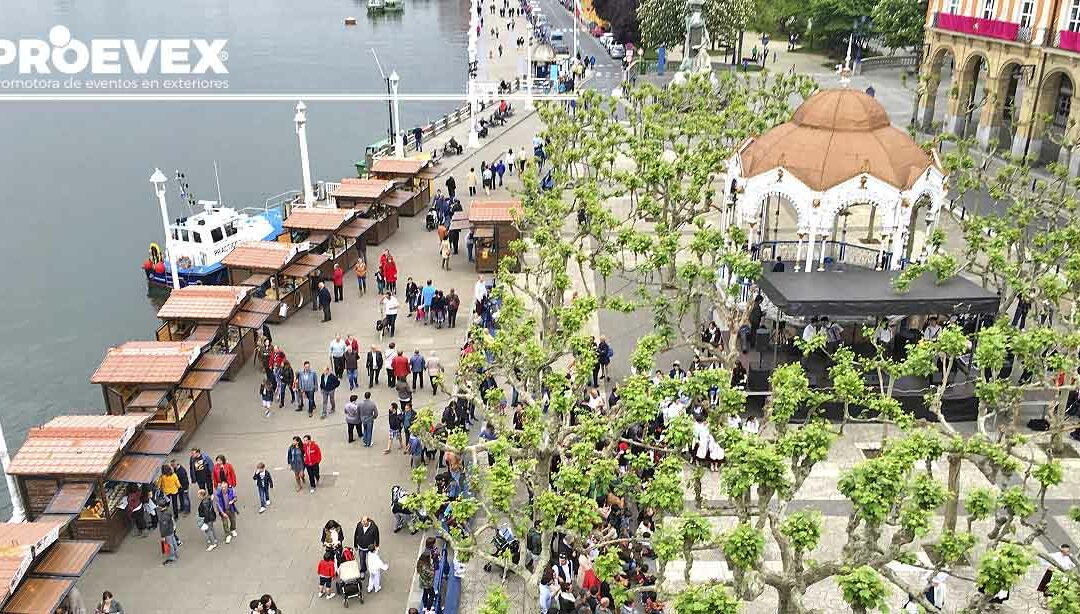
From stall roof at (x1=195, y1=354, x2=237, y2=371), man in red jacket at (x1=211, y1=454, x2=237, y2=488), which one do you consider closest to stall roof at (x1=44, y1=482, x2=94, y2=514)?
man in red jacket at (x1=211, y1=454, x2=237, y2=488)

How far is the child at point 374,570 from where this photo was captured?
17391 mm

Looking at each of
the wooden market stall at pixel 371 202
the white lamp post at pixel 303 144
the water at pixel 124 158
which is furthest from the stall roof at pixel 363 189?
the water at pixel 124 158

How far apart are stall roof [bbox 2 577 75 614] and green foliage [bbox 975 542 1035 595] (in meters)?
13.5

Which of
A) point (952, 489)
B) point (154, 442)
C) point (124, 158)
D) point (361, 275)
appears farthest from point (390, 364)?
point (124, 158)

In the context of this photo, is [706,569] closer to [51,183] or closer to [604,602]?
[604,602]

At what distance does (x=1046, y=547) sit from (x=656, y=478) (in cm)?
938

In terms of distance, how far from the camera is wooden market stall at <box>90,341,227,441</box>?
21.3 metres

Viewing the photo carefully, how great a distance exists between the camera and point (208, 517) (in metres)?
18.4

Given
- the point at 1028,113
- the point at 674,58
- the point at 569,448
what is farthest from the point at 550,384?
the point at 674,58

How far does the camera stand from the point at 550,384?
57.5ft

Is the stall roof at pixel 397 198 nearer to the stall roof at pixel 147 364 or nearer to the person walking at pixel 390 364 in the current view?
the person walking at pixel 390 364

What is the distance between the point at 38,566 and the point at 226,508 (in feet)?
11.9

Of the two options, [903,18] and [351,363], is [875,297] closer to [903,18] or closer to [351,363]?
[351,363]

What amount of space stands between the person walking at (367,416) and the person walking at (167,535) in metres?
4.77
